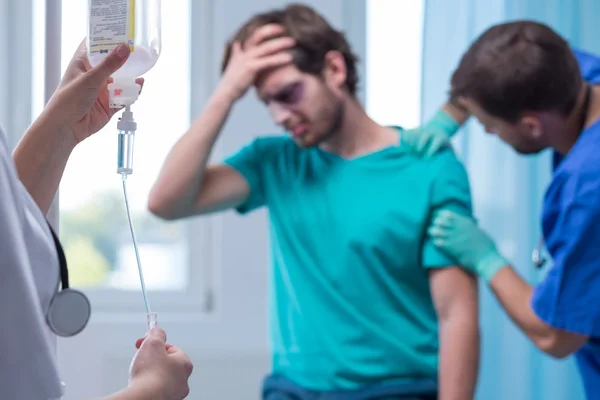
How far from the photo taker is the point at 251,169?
158 cm

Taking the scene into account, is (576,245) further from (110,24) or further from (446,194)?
(110,24)

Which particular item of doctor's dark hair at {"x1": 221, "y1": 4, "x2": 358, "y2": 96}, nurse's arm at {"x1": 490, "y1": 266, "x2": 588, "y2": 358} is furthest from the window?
nurse's arm at {"x1": 490, "y1": 266, "x2": 588, "y2": 358}

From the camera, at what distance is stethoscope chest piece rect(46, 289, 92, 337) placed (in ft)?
2.02

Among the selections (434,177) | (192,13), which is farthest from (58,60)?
(192,13)

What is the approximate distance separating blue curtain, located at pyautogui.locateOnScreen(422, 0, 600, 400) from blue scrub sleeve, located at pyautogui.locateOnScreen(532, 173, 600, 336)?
48cm

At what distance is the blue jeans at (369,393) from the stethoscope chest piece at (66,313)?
0.82 meters

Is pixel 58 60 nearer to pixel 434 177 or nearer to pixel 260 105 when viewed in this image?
pixel 434 177

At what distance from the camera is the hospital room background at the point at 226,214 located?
1838 mm

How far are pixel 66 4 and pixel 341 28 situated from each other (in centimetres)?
85

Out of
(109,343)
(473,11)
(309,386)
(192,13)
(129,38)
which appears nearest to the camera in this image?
(129,38)

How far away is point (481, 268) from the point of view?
1510 millimetres

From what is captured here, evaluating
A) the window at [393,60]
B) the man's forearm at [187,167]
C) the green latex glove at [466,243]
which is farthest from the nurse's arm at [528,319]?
the window at [393,60]

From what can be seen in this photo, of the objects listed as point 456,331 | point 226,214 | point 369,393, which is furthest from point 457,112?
point 226,214

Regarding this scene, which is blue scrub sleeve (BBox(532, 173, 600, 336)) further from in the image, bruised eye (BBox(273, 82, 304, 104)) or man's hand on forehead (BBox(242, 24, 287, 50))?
man's hand on forehead (BBox(242, 24, 287, 50))
